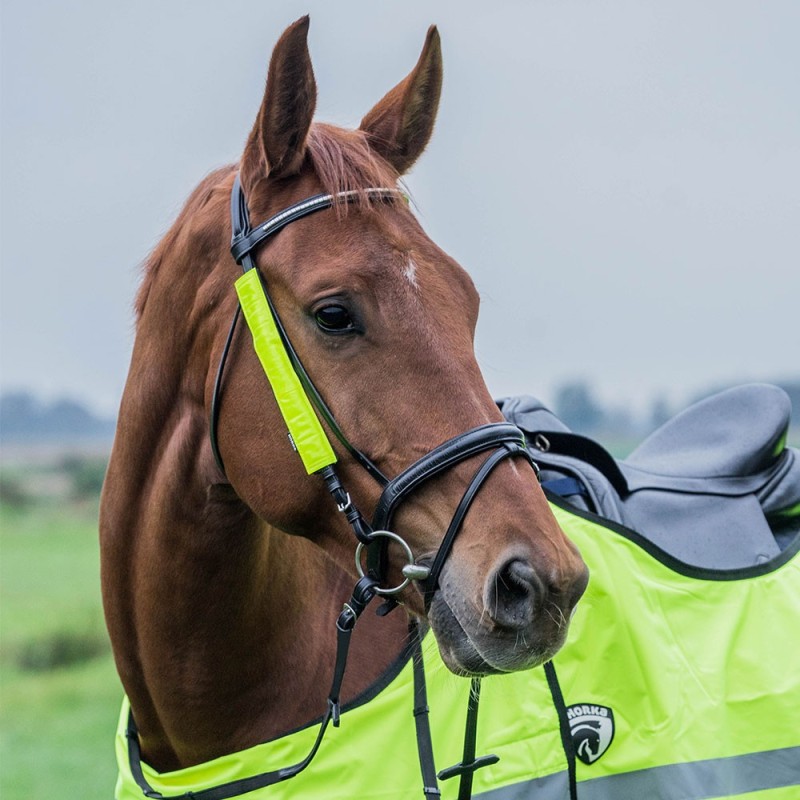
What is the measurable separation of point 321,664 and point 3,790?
5046 mm

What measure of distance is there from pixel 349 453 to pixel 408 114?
87 centimetres

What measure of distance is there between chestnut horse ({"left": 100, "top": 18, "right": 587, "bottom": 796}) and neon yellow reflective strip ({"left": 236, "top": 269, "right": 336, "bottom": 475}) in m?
0.03

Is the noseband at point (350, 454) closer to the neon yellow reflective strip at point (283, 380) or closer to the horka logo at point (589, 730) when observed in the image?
the neon yellow reflective strip at point (283, 380)

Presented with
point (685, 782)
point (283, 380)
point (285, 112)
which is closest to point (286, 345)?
point (283, 380)

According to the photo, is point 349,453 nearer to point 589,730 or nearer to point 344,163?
point 344,163

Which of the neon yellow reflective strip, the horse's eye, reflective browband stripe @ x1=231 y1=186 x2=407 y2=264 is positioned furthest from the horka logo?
reflective browband stripe @ x1=231 y1=186 x2=407 y2=264

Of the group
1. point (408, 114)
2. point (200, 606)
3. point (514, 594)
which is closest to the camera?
point (514, 594)

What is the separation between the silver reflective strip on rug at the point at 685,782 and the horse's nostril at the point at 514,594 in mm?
789

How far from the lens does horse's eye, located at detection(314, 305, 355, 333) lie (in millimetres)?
1919

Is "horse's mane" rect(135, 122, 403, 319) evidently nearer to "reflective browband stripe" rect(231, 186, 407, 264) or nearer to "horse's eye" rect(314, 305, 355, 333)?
"reflective browband stripe" rect(231, 186, 407, 264)

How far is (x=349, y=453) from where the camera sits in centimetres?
193

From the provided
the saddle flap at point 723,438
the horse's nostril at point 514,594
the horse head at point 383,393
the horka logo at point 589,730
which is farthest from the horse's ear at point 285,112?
the saddle flap at point 723,438

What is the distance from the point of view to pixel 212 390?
2.09m

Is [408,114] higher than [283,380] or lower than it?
higher
